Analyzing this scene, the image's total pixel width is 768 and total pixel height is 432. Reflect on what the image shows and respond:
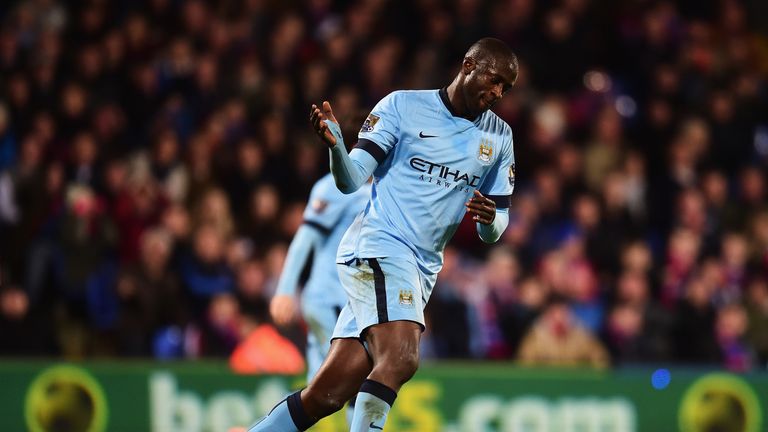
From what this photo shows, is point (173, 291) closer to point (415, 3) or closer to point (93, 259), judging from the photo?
point (93, 259)

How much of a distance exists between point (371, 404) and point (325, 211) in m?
2.53

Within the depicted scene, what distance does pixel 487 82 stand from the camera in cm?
596

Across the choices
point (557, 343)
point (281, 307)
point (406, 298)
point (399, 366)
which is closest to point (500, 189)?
point (406, 298)

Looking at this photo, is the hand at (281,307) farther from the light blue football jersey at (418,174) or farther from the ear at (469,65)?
the ear at (469,65)

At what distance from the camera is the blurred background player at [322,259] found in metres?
7.89

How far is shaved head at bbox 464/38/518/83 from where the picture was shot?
19.5 ft

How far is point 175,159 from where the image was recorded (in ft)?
42.5

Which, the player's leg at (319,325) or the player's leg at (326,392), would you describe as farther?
the player's leg at (319,325)

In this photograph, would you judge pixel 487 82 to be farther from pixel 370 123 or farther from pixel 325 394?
pixel 325 394

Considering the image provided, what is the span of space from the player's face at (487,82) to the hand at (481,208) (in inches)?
22.1

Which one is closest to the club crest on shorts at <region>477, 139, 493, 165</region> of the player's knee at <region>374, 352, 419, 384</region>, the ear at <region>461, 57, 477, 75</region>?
the ear at <region>461, 57, 477, 75</region>

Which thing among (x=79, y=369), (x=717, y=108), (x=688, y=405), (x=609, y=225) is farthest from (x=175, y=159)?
(x=717, y=108)

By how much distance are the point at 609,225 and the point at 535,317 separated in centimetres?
184

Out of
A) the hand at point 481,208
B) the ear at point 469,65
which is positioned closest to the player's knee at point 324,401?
the hand at point 481,208
